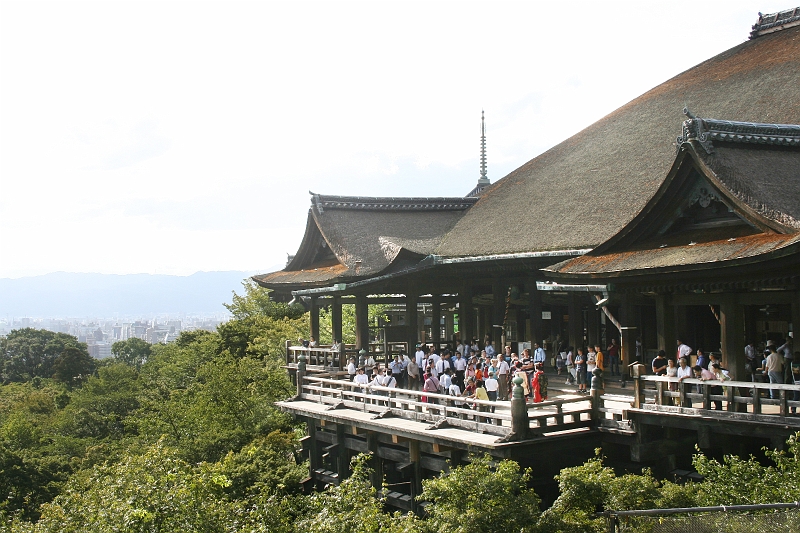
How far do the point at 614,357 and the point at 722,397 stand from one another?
8.42m

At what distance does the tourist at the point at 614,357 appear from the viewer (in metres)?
22.7

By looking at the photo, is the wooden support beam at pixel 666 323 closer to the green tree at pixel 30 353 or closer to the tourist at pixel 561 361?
the tourist at pixel 561 361

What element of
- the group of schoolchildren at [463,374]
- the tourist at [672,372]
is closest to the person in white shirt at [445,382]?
the group of schoolchildren at [463,374]

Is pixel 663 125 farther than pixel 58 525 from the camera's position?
Yes

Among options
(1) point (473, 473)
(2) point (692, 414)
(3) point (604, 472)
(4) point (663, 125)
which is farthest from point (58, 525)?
(4) point (663, 125)

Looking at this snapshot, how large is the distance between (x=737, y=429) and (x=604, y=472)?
3076mm

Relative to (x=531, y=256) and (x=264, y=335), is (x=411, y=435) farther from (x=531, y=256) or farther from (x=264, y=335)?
(x=264, y=335)

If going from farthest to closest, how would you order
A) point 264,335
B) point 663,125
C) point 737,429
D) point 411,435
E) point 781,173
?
1. point 264,335
2. point 663,125
3. point 411,435
4. point 781,173
5. point 737,429

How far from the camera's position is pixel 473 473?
13656 millimetres

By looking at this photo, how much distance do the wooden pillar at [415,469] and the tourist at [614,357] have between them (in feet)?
22.2

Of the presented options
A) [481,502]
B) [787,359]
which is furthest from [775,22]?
[481,502]

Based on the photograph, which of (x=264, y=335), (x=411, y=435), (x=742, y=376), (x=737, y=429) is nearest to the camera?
(x=737, y=429)

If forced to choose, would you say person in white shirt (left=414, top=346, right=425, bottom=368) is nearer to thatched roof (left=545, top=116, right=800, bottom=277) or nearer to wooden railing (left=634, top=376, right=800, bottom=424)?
thatched roof (left=545, top=116, right=800, bottom=277)

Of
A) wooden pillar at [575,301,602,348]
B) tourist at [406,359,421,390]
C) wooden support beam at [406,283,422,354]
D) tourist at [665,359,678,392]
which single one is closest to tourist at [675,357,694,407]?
tourist at [665,359,678,392]
